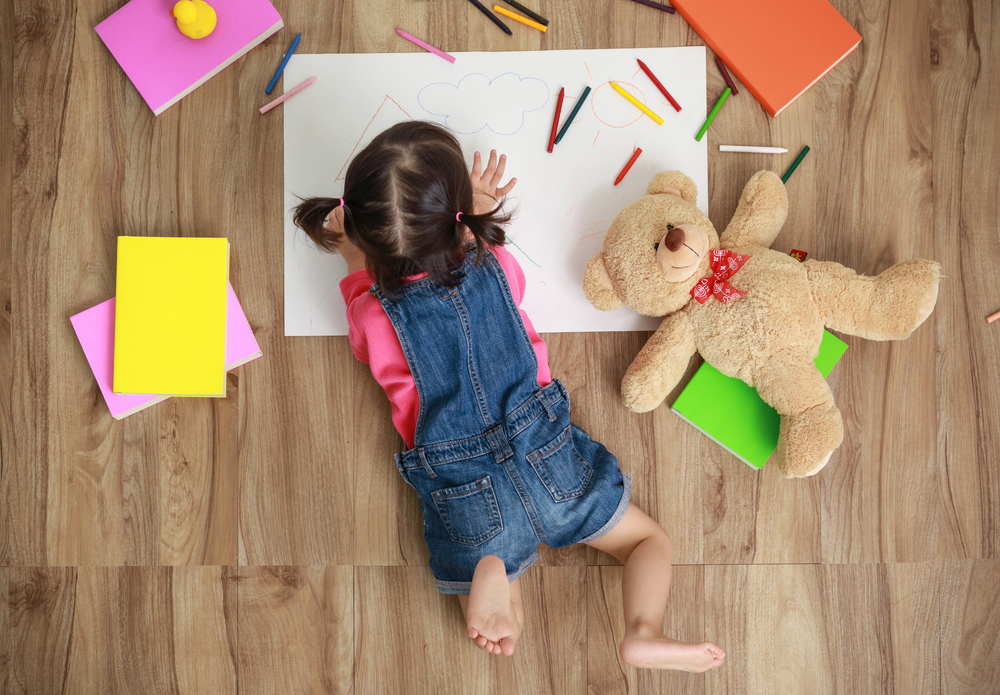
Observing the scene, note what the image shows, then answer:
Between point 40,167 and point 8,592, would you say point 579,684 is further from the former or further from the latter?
point 40,167

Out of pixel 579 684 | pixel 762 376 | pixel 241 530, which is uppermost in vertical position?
pixel 762 376

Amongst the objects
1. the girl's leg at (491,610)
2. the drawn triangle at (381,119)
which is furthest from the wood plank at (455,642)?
the drawn triangle at (381,119)

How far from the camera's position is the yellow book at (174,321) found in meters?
0.79

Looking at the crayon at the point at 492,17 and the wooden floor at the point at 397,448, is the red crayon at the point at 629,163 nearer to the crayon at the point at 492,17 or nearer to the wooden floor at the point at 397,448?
the wooden floor at the point at 397,448

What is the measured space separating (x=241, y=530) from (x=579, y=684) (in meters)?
0.50

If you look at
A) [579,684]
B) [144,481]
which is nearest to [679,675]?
[579,684]

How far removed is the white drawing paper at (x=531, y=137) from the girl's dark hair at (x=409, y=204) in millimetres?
142

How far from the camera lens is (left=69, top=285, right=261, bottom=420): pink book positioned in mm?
809

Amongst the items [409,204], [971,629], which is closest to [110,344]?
[409,204]

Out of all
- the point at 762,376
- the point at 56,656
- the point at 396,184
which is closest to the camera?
the point at 396,184

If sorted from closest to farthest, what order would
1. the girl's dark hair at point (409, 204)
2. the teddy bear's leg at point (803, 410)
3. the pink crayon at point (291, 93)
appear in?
1. the girl's dark hair at point (409, 204)
2. the teddy bear's leg at point (803, 410)
3. the pink crayon at point (291, 93)

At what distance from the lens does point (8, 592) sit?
2.71 feet

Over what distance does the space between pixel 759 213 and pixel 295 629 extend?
32.2 inches

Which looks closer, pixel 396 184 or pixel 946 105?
pixel 396 184
